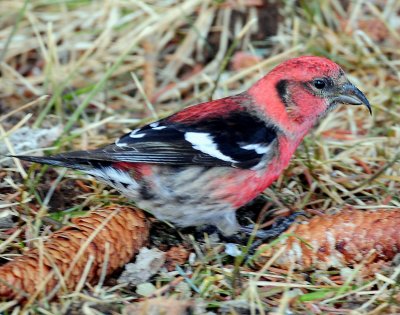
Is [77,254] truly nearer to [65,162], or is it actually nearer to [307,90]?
[65,162]

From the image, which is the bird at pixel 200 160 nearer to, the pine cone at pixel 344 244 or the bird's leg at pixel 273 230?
the bird's leg at pixel 273 230

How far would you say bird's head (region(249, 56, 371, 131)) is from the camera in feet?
11.2

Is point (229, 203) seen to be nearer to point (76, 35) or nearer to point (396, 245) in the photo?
point (396, 245)

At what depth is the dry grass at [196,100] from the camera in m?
2.85

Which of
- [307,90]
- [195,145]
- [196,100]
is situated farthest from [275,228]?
[196,100]

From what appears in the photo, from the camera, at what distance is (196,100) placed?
14.4ft

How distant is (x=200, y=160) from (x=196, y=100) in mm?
1235

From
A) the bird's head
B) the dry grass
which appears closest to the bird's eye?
the bird's head

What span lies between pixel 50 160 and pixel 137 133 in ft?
1.38

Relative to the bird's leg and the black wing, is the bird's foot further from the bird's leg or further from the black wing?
the black wing

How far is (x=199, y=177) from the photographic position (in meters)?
3.20

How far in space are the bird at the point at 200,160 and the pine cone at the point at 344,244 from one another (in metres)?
0.35

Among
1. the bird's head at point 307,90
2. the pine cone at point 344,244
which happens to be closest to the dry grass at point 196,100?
the pine cone at point 344,244

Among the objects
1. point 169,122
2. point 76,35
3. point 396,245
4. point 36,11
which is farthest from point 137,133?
point 36,11
